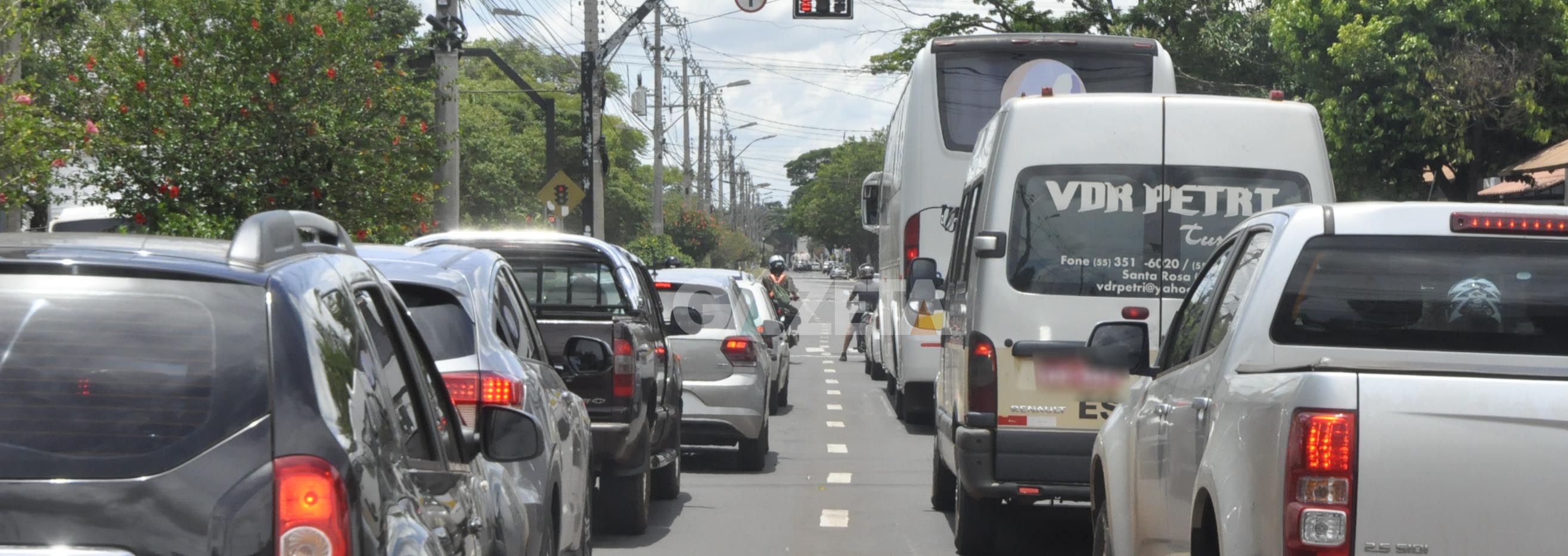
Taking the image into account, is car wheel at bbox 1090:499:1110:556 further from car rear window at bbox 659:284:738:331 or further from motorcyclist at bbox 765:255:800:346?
motorcyclist at bbox 765:255:800:346

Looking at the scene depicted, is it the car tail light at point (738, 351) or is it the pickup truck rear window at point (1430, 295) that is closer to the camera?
the pickup truck rear window at point (1430, 295)

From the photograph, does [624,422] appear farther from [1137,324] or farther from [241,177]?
[241,177]

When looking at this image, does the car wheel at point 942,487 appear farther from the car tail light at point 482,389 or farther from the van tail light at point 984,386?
the car tail light at point 482,389

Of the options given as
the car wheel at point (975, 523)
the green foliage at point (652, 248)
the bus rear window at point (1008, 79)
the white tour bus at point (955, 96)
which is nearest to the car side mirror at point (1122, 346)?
the car wheel at point (975, 523)

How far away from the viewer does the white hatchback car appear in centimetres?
343

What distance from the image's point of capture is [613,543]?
30.0 feet

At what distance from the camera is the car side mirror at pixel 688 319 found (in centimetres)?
1196

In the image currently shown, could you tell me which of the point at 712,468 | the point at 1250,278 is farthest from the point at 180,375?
the point at 712,468

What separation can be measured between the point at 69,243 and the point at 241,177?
10.9m

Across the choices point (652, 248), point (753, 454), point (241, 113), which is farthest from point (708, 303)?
point (652, 248)

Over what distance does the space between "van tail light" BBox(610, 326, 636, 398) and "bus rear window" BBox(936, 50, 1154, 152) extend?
6.78m

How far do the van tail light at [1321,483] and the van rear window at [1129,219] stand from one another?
4.69 m

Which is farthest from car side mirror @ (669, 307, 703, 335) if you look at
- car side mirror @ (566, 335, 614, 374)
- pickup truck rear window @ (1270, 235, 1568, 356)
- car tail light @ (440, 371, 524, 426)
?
pickup truck rear window @ (1270, 235, 1568, 356)

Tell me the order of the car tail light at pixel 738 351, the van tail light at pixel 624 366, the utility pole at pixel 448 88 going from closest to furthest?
the van tail light at pixel 624 366, the car tail light at pixel 738 351, the utility pole at pixel 448 88
